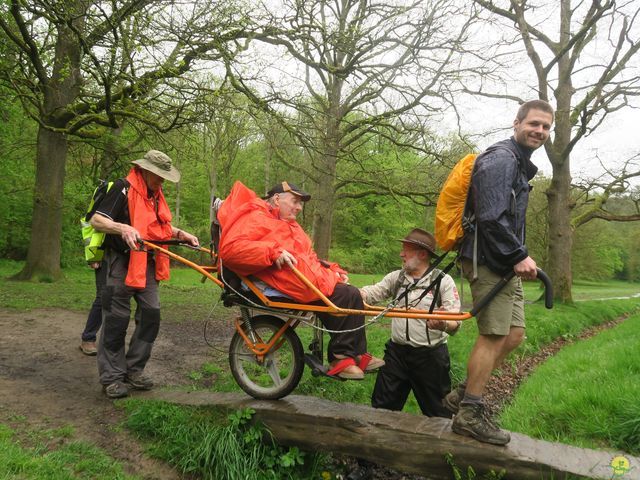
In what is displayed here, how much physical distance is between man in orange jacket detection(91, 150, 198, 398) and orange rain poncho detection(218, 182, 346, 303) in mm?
1104

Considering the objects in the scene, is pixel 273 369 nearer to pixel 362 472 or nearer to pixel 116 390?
pixel 362 472

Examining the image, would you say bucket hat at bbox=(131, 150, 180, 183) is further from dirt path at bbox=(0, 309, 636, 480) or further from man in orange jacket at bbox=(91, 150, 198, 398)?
dirt path at bbox=(0, 309, 636, 480)

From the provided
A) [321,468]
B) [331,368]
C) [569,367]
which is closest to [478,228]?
[331,368]

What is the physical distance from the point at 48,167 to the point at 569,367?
40.0 ft

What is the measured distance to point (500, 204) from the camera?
2.89m

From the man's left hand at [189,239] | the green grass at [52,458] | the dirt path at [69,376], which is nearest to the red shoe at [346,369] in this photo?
the dirt path at [69,376]

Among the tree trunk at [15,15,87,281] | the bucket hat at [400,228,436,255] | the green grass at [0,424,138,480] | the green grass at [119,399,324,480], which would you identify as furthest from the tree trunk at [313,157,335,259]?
the green grass at [0,424,138,480]

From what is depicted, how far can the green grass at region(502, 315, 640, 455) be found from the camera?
12.9ft

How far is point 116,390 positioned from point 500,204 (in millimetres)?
3764

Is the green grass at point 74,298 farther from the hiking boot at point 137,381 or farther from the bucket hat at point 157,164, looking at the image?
the bucket hat at point 157,164

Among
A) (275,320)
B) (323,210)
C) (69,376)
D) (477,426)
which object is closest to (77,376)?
(69,376)

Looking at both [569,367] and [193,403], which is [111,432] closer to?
[193,403]

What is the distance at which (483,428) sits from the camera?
3.15 meters

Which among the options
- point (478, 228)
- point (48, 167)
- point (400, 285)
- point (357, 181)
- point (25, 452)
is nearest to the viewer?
point (478, 228)
